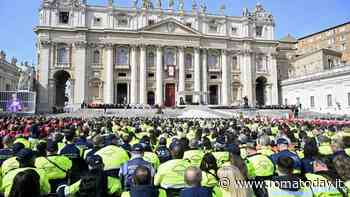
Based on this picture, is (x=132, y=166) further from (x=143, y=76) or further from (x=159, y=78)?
(x=159, y=78)

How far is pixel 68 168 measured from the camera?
6129mm

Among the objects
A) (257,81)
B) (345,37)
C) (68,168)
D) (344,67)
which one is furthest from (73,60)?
(345,37)

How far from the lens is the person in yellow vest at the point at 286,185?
400 cm

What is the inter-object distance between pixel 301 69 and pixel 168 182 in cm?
7207

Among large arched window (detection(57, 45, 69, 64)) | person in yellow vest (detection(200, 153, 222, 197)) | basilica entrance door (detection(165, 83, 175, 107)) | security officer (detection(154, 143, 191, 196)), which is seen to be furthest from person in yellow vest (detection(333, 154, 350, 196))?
large arched window (detection(57, 45, 69, 64))

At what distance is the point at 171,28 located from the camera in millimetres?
58219

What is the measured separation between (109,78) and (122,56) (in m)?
5.20

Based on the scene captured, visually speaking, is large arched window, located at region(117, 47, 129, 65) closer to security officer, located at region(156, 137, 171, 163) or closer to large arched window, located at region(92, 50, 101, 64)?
large arched window, located at region(92, 50, 101, 64)

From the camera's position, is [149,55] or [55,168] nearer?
[55,168]

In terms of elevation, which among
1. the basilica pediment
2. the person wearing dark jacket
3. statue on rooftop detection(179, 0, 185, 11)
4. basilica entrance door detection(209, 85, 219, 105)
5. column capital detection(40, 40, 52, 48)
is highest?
statue on rooftop detection(179, 0, 185, 11)

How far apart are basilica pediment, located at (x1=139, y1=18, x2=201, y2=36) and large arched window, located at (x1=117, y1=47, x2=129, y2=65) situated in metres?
5.04

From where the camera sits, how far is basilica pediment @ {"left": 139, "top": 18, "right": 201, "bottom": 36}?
57094 millimetres

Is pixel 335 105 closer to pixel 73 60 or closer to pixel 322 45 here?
pixel 322 45

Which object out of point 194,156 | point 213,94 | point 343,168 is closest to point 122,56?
point 213,94
